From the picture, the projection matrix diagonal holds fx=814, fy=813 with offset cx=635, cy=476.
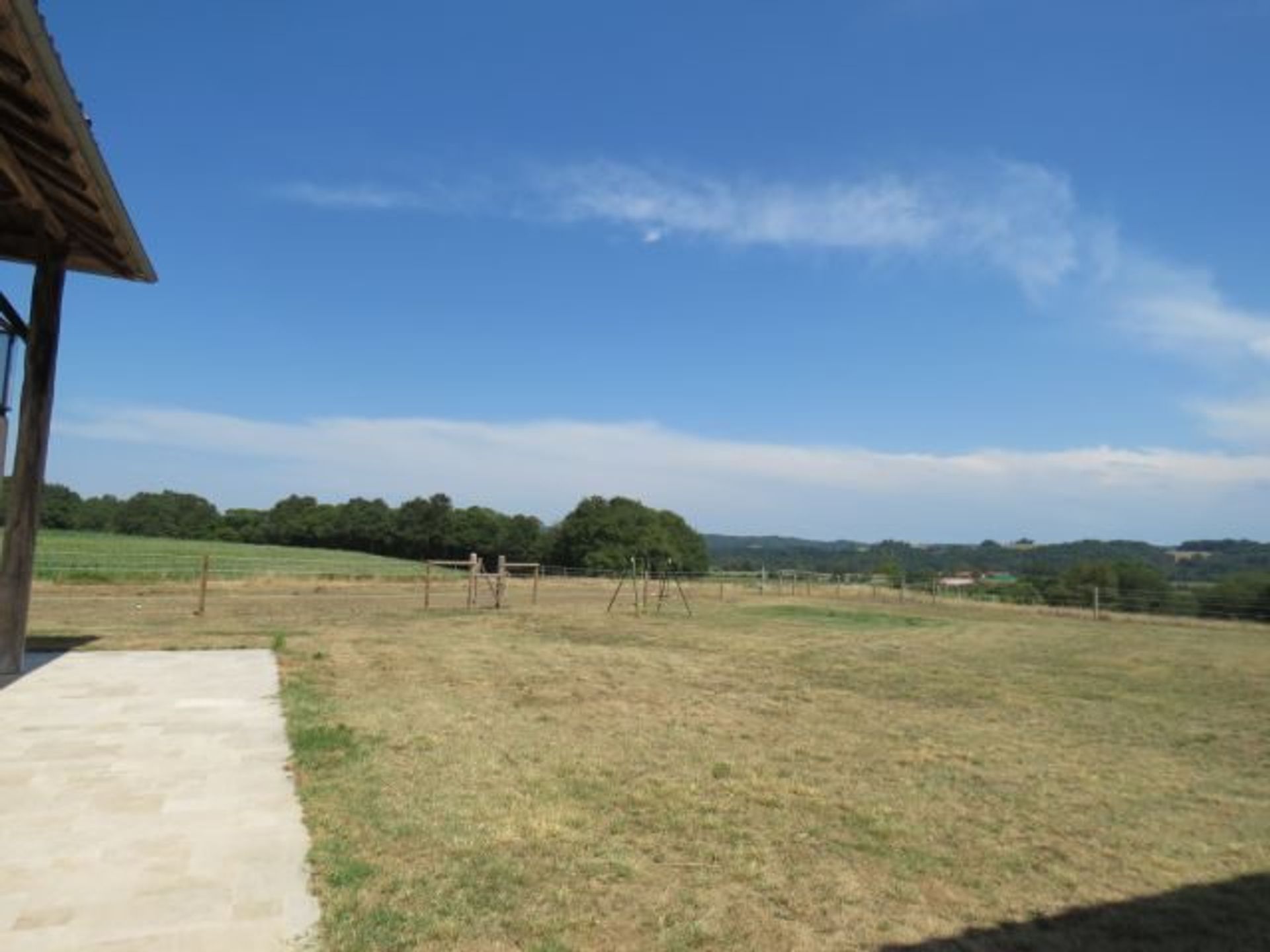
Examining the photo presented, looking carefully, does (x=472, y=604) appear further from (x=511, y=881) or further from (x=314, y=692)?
(x=511, y=881)

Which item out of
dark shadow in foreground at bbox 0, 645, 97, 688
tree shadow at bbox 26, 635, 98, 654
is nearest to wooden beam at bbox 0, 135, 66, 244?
dark shadow in foreground at bbox 0, 645, 97, 688

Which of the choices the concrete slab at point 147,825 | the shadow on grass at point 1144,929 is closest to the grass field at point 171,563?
the concrete slab at point 147,825

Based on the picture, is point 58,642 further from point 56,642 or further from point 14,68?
point 14,68

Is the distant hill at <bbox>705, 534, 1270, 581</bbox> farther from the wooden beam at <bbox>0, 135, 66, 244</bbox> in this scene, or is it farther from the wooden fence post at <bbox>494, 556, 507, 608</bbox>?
the wooden beam at <bbox>0, 135, 66, 244</bbox>

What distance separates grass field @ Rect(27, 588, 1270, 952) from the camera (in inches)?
136

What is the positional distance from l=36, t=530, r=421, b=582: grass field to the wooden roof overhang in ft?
43.6

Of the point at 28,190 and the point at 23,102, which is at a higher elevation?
the point at 28,190

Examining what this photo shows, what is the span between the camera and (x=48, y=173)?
625 cm

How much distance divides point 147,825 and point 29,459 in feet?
17.2

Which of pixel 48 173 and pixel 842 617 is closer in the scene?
pixel 48 173

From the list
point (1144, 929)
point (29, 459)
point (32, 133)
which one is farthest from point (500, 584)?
point (1144, 929)

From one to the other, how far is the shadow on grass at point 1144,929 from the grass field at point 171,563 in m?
19.9

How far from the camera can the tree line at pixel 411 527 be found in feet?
243

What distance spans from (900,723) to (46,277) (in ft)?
30.1
